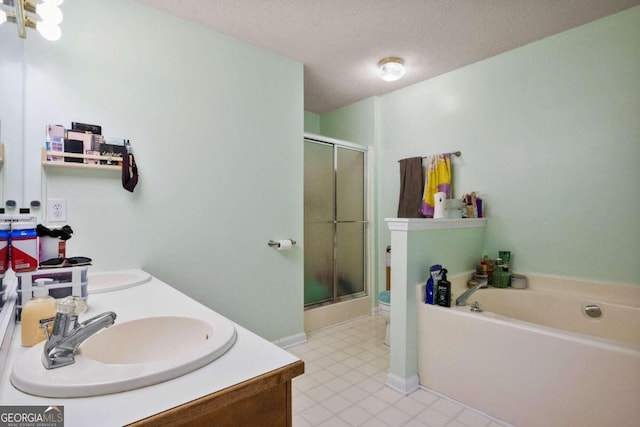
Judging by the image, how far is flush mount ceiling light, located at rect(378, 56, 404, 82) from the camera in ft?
8.70

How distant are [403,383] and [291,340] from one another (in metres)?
1.04

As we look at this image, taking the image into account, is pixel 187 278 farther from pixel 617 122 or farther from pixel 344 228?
pixel 617 122

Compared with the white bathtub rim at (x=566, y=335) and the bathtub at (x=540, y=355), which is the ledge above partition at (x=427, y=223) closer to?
the bathtub at (x=540, y=355)

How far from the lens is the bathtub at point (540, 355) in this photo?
1361 mm

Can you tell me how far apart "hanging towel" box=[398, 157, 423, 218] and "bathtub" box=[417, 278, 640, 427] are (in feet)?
3.39

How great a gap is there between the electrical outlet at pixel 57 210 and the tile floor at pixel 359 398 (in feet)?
5.48

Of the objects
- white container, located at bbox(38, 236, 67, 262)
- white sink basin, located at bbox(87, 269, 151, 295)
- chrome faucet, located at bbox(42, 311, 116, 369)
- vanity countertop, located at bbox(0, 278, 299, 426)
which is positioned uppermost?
white container, located at bbox(38, 236, 67, 262)

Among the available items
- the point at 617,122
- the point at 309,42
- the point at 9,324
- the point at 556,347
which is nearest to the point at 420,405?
the point at 556,347

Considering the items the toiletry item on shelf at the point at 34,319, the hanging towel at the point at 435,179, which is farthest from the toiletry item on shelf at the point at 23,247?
the hanging towel at the point at 435,179

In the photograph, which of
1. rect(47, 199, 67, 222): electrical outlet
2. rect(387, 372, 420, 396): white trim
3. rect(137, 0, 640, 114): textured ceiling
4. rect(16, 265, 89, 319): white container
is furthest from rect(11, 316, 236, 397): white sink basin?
rect(137, 0, 640, 114): textured ceiling

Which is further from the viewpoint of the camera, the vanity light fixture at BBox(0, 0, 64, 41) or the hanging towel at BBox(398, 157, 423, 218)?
the hanging towel at BBox(398, 157, 423, 218)

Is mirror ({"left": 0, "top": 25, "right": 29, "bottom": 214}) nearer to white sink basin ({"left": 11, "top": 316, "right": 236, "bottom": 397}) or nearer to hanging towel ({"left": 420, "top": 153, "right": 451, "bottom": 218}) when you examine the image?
white sink basin ({"left": 11, "top": 316, "right": 236, "bottom": 397})

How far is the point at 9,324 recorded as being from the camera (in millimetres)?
857

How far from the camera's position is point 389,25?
2.18 m
